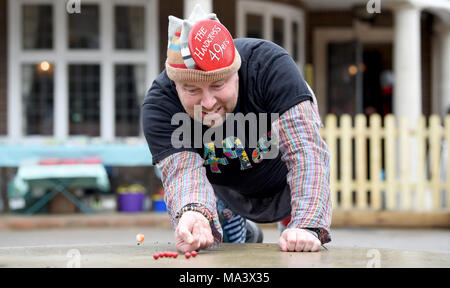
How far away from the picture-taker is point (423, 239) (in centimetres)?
885

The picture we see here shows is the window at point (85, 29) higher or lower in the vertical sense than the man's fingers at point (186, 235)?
higher

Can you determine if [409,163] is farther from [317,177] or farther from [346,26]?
[317,177]

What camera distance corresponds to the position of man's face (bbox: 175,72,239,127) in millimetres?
2727

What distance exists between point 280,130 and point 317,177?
24 centimetres

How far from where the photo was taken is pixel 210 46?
107 inches

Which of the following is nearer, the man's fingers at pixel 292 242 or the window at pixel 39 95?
→ the man's fingers at pixel 292 242

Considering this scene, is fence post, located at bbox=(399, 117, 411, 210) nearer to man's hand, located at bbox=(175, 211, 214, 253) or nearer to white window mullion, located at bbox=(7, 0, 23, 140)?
white window mullion, located at bbox=(7, 0, 23, 140)

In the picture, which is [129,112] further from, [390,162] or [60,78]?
[390,162]

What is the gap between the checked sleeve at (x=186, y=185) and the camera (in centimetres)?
285

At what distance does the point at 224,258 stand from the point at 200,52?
74 cm

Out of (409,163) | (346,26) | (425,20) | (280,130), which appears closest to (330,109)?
(346,26)

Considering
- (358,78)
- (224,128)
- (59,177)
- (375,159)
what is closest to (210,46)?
(224,128)

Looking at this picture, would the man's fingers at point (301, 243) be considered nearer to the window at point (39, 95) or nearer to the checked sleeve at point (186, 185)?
the checked sleeve at point (186, 185)

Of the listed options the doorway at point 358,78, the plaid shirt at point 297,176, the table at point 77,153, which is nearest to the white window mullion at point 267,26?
the doorway at point 358,78
